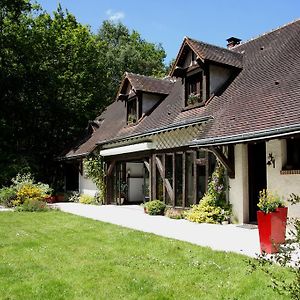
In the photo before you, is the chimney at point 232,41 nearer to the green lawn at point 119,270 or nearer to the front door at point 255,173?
the front door at point 255,173

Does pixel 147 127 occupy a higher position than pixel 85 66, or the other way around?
pixel 85 66

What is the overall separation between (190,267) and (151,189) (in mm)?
10561

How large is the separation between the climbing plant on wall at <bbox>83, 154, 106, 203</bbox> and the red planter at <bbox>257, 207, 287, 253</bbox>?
14.7m

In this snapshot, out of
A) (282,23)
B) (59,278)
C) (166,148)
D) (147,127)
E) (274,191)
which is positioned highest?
(282,23)

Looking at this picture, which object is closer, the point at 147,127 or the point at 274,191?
the point at 274,191

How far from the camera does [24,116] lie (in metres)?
27.8

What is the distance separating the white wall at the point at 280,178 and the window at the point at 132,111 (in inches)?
402

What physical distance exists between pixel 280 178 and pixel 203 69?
20.3ft

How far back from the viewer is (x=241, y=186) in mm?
12312

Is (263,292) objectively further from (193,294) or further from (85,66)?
(85,66)

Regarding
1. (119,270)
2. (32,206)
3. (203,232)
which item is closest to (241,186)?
(203,232)

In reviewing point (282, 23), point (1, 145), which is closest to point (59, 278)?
point (282, 23)

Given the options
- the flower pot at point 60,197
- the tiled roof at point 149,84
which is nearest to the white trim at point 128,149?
the tiled roof at point 149,84

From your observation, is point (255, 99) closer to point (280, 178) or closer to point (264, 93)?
point (264, 93)
